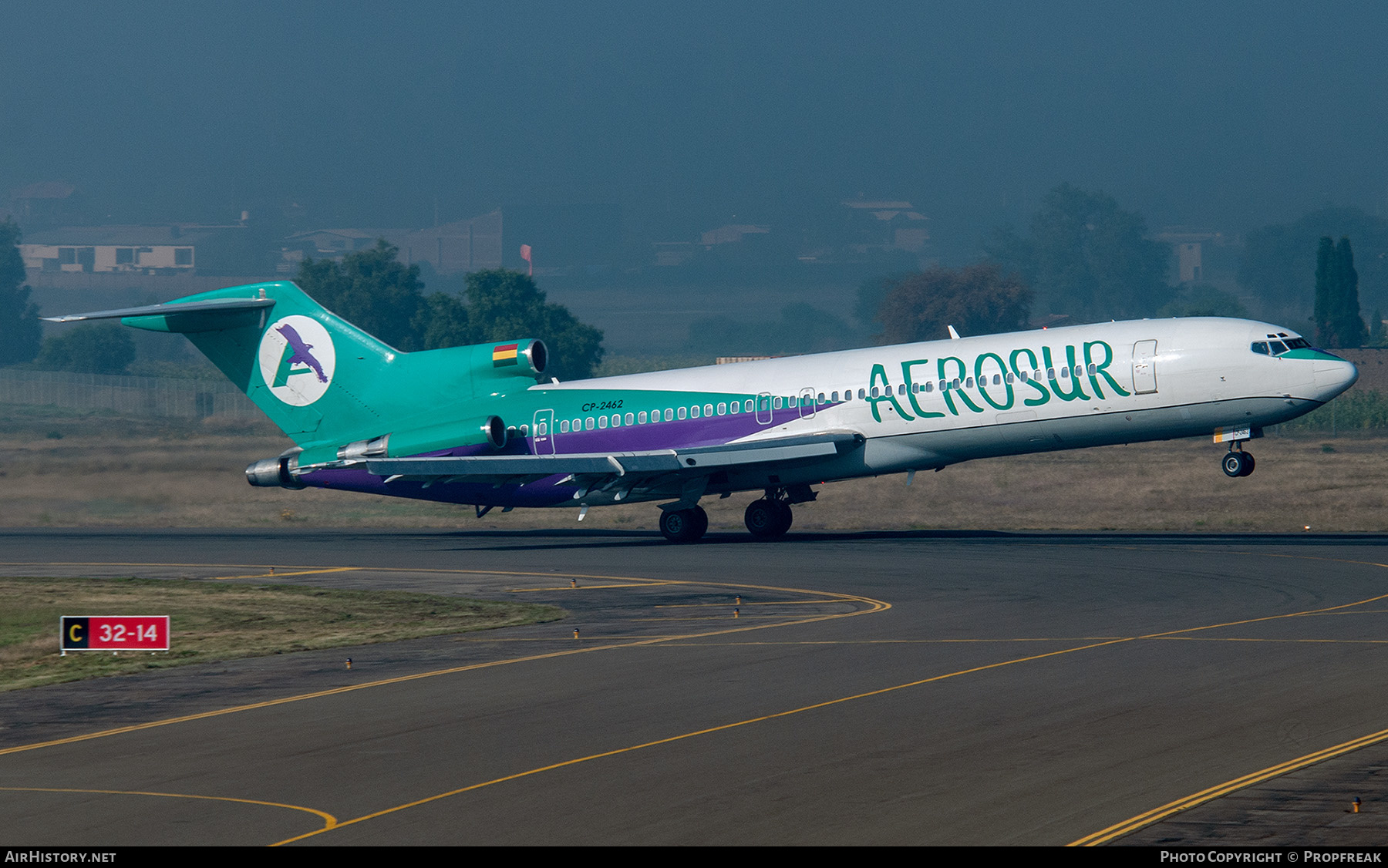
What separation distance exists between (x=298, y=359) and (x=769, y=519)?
14700 millimetres

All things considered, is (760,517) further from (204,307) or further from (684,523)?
(204,307)

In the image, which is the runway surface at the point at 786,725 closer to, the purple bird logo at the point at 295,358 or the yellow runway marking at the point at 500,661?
the yellow runway marking at the point at 500,661

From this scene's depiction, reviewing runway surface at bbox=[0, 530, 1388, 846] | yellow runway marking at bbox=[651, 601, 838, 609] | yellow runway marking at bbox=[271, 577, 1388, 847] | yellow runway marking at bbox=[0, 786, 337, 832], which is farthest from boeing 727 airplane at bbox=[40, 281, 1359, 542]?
yellow runway marking at bbox=[0, 786, 337, 832]

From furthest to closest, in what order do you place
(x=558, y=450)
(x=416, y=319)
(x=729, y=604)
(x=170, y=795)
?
1. (x=416, y=319)
2. (x=558, y=450)
3. (x=729, y=604)
4. (x=170, y=795)

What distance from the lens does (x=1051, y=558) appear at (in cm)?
3712

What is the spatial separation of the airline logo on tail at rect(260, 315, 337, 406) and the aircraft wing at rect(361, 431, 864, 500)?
14.9ft

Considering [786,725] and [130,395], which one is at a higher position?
[130,395]

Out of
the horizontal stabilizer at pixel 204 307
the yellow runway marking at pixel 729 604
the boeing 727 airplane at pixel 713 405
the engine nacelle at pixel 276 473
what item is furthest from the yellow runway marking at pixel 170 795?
the engine nacelle at pixel 276 473

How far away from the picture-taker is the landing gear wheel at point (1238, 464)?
38.9 meters

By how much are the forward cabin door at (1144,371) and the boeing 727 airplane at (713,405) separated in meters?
0.04

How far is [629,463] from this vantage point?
4216 centimetres

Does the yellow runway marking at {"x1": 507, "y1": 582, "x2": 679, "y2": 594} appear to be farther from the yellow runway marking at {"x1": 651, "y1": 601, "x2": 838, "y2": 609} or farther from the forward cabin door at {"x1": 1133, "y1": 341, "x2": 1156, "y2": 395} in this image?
the forward cabin door at {"x1": 1133, "y1": 341, "x2": 1156, "y2": 395}

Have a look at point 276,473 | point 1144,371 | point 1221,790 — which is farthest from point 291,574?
point 1221,790

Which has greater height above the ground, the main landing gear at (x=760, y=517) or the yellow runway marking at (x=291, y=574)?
the main landing gear at (x=760, y=517)
